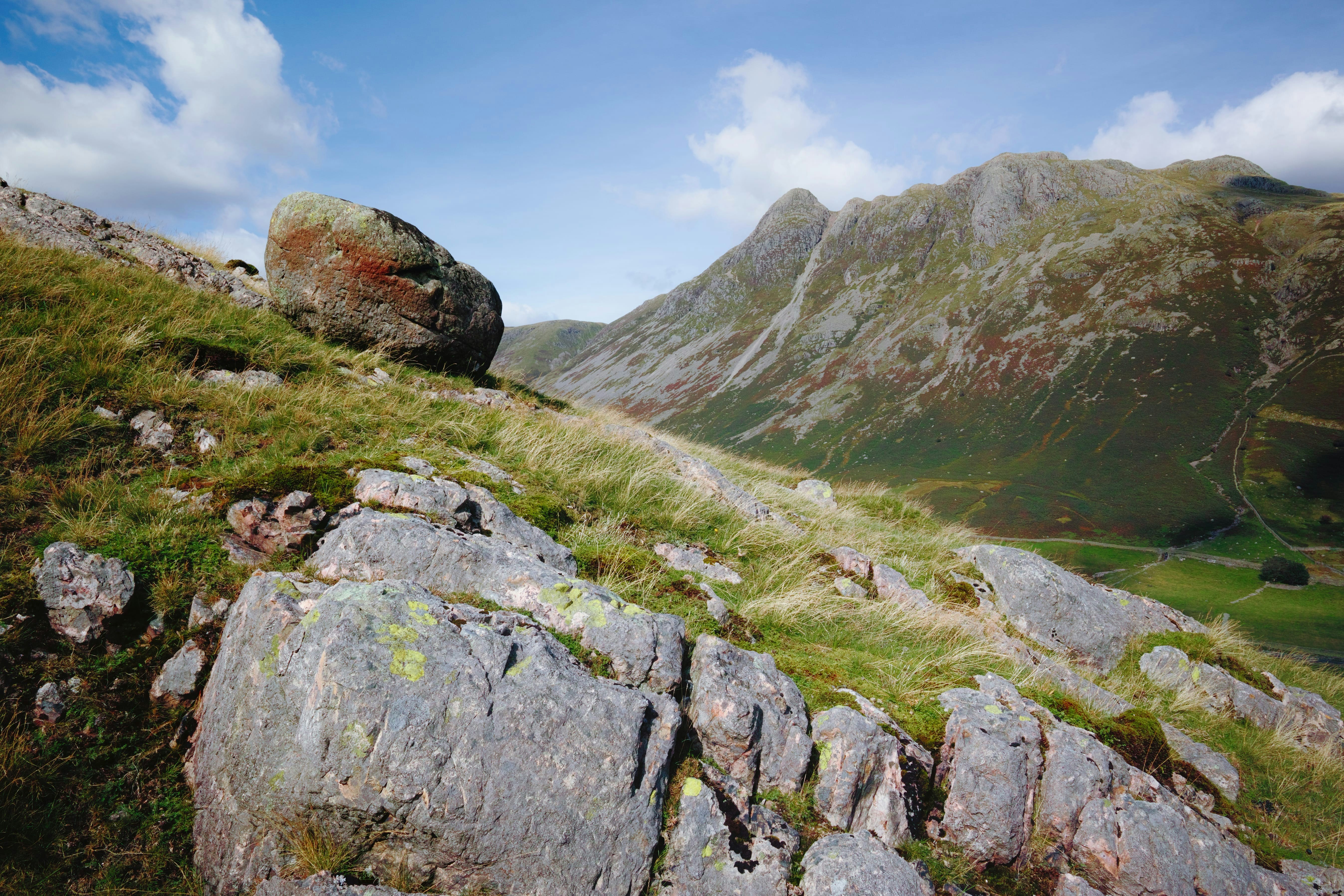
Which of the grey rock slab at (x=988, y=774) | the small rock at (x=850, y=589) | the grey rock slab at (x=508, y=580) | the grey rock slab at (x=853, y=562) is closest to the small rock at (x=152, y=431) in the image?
the grey rock slab at (x=508, y=580)

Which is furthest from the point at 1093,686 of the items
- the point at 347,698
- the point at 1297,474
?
the point at 1297,474

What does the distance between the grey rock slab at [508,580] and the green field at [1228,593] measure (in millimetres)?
54612

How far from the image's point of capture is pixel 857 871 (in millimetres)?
4094

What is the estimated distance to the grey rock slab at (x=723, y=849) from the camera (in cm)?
390

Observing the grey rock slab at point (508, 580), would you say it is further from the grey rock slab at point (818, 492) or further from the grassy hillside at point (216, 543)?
the grey rock slab at point (818, 492)

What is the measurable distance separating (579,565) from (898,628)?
4450 millimetres

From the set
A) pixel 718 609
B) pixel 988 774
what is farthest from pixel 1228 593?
pixel 718 609

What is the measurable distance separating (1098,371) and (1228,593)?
81836mm

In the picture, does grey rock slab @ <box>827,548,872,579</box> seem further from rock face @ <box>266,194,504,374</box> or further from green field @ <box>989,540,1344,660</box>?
green field @ <box>989,540,1344,660</box>

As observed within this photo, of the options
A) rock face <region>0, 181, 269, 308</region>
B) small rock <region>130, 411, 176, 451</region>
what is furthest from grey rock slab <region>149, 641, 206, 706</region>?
rock face <region>0, 181, 269, 308</region>

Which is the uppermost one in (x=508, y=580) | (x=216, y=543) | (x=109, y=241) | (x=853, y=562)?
(x=109, y=241)

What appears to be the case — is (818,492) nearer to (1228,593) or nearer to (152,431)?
(152,431)

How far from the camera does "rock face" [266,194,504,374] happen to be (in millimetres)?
12164

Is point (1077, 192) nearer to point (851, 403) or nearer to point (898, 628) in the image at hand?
point (851, 403)
